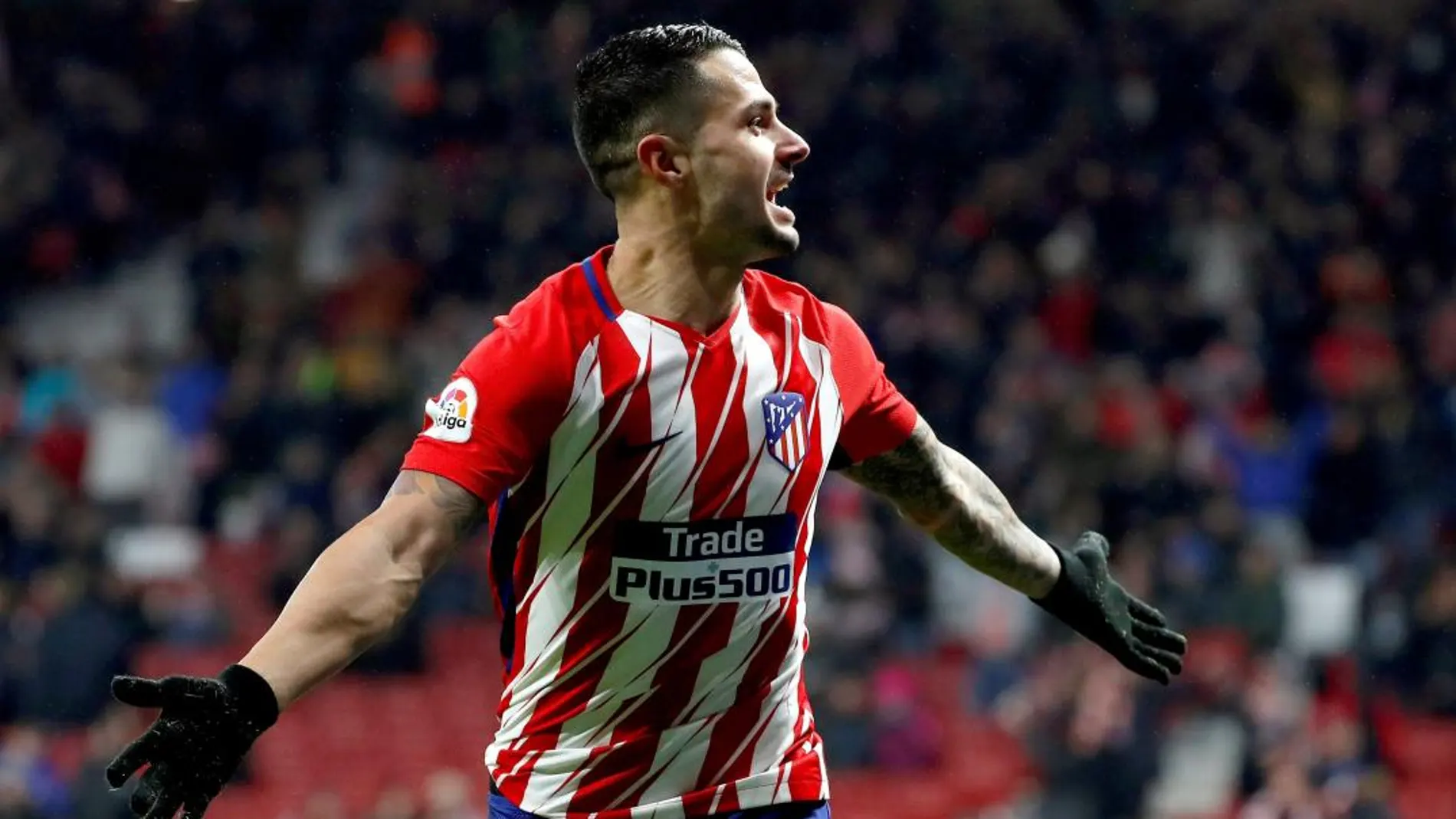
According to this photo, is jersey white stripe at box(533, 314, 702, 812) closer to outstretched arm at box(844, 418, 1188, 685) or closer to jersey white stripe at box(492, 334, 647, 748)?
jersey white stripe at box(492, 334, 647, 748)

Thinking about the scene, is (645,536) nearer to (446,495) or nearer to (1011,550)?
(446,495)

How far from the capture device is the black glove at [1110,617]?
4738 millimetres

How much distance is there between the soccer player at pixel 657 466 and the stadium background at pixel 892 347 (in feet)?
24.0

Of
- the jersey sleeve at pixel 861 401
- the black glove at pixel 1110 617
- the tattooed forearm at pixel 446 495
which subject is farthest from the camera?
the black glove at pixel 1110 617

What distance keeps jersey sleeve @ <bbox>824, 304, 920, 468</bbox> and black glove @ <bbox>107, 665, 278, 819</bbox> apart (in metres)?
1.43

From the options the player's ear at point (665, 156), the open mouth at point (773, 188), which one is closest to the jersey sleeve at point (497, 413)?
the player's ear at point (665, 156)

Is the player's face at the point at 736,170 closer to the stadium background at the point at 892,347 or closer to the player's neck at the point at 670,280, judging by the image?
the player's neck at the point at 670,280

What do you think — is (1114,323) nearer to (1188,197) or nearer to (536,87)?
(1188,197)

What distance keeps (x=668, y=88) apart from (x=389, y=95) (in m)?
13.8

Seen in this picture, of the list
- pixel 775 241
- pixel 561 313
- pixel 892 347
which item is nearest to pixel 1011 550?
pixel 775 241

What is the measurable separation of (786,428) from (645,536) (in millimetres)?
360

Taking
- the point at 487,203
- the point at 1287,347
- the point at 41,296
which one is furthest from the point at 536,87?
the point at 1287,347

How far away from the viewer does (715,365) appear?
398cm

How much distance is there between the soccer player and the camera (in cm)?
383
